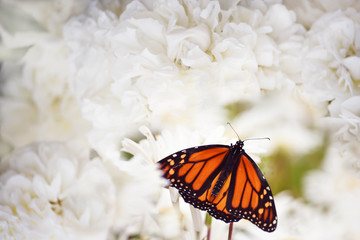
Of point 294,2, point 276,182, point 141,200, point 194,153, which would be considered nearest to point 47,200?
point 141,200

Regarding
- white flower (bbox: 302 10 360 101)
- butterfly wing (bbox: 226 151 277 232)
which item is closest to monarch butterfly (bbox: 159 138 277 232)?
butterfly wing (bbox: 226 151 277 232)

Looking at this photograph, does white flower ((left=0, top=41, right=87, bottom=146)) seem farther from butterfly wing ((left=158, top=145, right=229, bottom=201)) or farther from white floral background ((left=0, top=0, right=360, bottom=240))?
butterfly wing ((left=158, top=145, right=229, bottom=201))

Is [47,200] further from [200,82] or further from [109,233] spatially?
[200,82]

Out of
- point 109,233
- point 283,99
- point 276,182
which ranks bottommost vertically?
point 109,233

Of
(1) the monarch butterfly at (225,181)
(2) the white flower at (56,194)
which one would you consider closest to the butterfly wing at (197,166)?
(1) the monarch butterfly at (225,181)

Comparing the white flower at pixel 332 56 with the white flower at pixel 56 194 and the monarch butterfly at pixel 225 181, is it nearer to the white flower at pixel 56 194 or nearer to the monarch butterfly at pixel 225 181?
the monarch butterfly at pixel 225 181

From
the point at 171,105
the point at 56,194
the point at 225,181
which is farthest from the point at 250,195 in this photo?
the point at 56,194

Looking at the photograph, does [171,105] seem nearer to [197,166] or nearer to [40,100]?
[197,166]
